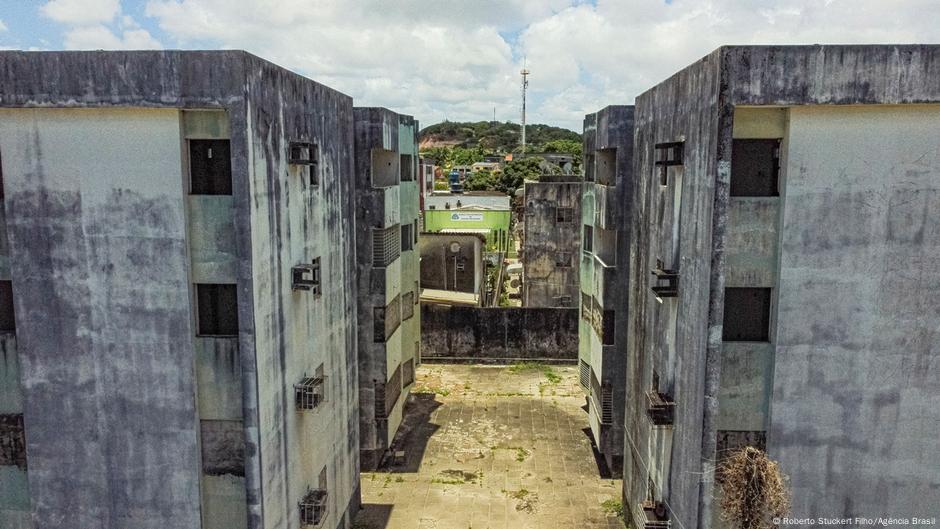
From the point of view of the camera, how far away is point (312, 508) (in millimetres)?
11672

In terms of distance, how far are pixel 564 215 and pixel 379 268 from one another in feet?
52.3

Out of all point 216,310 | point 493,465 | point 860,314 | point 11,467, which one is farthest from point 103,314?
point 493,465

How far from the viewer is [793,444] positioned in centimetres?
1005

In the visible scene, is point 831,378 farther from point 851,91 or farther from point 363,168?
point 363,168

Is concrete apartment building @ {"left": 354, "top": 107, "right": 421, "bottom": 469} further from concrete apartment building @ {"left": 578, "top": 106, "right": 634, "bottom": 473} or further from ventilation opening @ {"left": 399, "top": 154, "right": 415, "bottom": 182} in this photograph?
concrete apartment building @ {"left": 578, "top": 106, "right": 634, "bottom": 473}

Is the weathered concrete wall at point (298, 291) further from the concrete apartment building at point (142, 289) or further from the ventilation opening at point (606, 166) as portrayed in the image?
the ventilation opening at point (606, 166)

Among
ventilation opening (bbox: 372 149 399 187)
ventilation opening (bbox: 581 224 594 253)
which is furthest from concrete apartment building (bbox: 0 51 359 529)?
ventilation opening (bbox: 581 224 594 253)

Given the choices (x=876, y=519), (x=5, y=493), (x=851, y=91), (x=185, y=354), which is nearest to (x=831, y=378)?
(x=876, y=519)

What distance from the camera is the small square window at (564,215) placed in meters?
31.7

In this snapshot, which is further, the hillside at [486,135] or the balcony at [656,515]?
the hillside at [486,135]

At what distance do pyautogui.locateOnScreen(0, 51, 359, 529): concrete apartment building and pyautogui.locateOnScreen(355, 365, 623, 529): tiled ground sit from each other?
637 cm

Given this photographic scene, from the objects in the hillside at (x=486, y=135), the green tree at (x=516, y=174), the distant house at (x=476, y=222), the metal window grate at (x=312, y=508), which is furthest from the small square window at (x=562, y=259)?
the hillside at (x=486, y=135)

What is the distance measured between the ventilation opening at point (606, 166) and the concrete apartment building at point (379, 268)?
570 cm

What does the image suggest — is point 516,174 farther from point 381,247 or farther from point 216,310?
point 216,310
